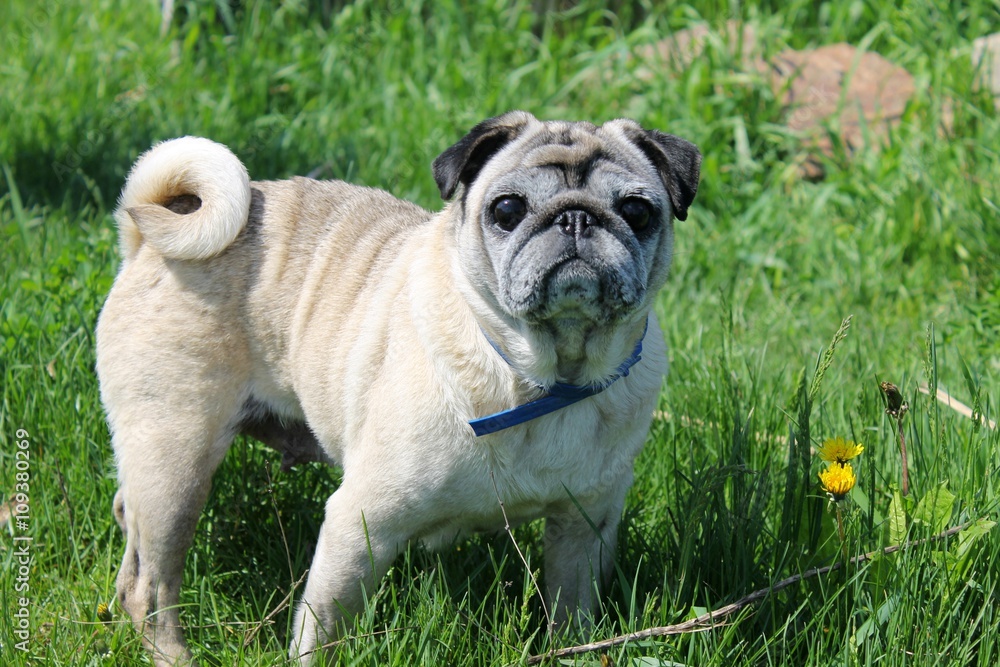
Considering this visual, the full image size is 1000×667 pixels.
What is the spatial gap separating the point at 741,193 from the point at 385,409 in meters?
3.65

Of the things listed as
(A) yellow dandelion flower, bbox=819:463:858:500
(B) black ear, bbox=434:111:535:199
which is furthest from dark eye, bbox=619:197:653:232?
(A) yellow dandelion flower, bbox=819:463:858:500

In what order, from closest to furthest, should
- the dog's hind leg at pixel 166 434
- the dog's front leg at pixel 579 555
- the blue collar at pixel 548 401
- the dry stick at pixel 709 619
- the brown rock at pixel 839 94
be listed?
1. the dry stick at pixel 709 619
2. the blue collar at pixel 548 401
3. the dog's front leg at pixel 579 555
4. the dog's hind leg at pixel 166 434
5. the brown rock at pixel 839 94

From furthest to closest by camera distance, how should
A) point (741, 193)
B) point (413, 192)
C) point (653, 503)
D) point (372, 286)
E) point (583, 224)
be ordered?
1. point (741, 193)
2. point (413, 192)
3. point (653, 503)
4. point (372, 286)
5. point (583, 224)

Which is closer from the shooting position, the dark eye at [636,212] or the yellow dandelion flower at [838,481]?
the yellow dandelion flower at [838,481]

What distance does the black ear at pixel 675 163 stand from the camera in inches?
120

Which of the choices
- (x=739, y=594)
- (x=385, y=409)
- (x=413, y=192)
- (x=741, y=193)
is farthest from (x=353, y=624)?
(x=741, y=193)

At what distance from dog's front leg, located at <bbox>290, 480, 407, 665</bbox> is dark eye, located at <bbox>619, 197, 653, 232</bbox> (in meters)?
1.04

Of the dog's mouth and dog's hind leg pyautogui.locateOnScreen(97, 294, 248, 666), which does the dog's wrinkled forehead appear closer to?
the dog's mouth

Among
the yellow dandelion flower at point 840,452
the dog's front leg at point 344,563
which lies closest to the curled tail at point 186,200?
the dog's front leg at point 344,563

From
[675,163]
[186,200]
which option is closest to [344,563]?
[186,200]

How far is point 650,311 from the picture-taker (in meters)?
3.19

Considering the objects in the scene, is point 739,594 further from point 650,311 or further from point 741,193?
point 741,193

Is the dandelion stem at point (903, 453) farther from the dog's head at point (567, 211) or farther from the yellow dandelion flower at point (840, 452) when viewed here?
the dog's head at point (567, 211)

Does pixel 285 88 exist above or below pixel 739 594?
above
